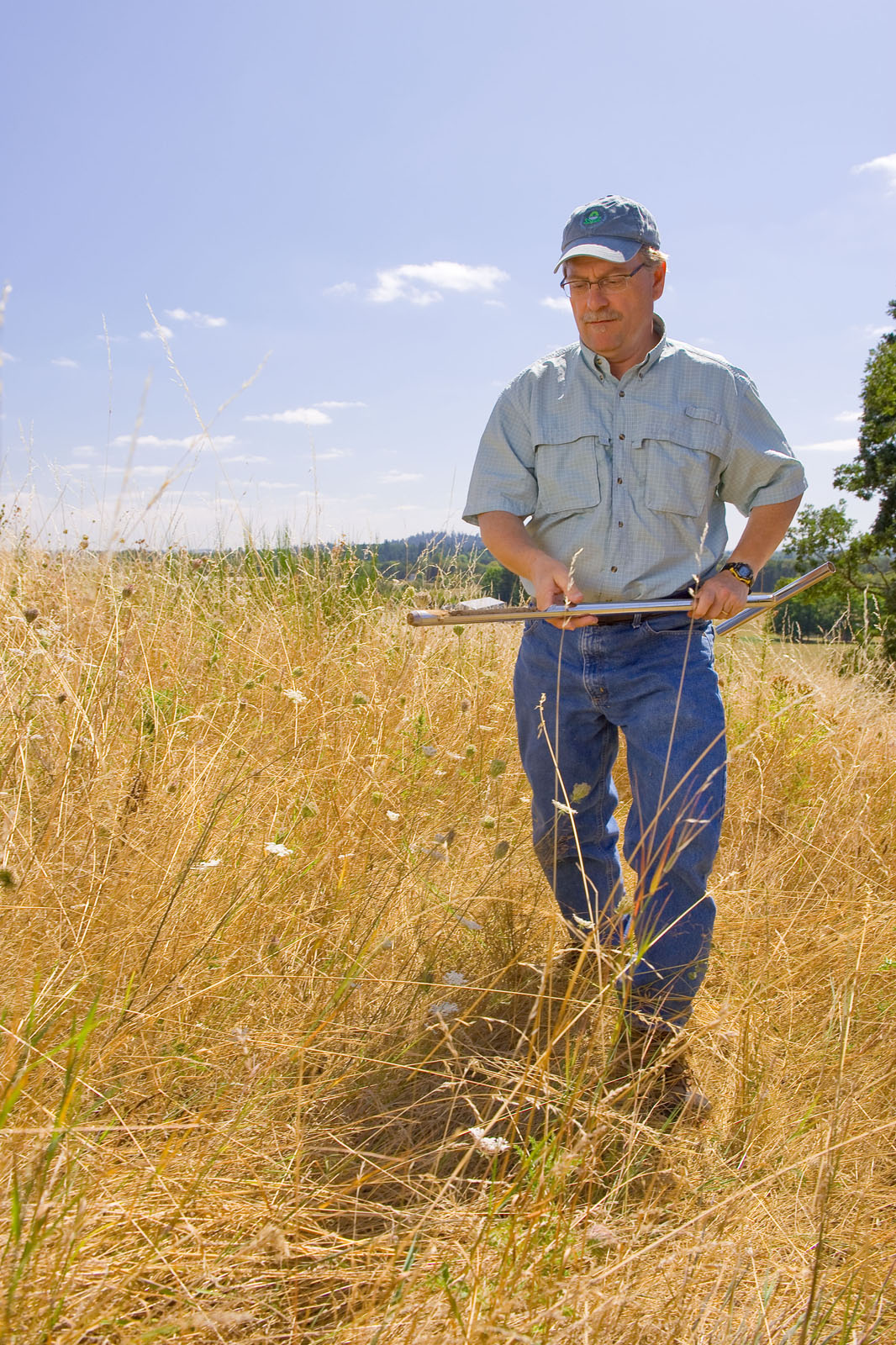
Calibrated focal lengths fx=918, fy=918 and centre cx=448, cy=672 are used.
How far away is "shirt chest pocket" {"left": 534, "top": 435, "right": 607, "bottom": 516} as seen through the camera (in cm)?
257

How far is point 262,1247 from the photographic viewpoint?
55.7 inches

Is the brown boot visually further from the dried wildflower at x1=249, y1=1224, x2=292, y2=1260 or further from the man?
the dried wildflower at x1=249, y1=1224, x2=292, y2=1260

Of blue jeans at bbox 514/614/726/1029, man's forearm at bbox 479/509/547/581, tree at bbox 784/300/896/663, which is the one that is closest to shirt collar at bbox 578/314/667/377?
man's forearm at bbox 479/509/547/581

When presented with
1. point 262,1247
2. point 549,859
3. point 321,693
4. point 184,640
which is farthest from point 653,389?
point 184,640

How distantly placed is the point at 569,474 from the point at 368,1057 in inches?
63.4

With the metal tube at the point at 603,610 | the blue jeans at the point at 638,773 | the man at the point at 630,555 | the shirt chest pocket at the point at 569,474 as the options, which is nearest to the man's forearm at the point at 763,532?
the man at the point at 630,555

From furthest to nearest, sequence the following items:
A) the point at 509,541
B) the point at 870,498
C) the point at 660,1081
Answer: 1. the point at 870,498
2. the point at 509,541
3. the point at 660,1081

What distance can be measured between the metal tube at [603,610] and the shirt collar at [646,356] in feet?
2.17

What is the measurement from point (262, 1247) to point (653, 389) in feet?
7.21

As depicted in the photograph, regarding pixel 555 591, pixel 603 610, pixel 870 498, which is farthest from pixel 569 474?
pixel 870 498

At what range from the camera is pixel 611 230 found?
2428 mm

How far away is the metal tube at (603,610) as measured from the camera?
7.14 feet

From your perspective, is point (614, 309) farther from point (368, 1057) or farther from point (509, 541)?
point (368, 1057)

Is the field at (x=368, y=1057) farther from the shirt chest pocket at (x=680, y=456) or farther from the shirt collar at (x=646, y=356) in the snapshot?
the shirt collar at (x=646, y=356)
